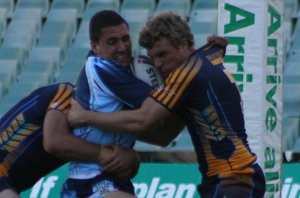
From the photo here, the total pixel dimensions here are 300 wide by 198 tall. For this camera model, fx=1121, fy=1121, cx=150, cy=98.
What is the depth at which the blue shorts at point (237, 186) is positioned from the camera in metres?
4.99

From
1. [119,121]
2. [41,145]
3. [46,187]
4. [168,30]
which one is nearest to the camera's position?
[168,30]

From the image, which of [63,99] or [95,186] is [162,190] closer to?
[63,99]

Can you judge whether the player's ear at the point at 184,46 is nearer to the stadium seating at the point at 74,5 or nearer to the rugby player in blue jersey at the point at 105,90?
the rugby player in blue jersey at the point at 105,90

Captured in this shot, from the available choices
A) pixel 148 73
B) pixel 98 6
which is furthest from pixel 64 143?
pixel 98 6

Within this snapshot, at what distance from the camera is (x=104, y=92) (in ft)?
16.8

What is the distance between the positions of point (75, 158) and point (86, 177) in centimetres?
10

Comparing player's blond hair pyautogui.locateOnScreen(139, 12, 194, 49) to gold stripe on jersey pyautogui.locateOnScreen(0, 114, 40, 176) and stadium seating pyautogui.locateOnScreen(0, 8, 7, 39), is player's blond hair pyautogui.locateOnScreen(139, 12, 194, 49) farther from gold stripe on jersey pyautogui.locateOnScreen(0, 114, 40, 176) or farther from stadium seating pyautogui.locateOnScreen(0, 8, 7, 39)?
stadium seating pyautogui.locateOnScreen(0, 8, 7, 39)

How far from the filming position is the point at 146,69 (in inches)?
206

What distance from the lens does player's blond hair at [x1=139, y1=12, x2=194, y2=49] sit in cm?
492

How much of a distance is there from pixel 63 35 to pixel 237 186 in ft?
27.1

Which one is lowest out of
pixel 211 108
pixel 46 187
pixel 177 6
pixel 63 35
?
pixel 46 187

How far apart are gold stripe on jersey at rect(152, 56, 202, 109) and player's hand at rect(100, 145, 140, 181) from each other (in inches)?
15.8

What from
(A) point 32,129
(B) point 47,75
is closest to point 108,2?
(B) point 47,75

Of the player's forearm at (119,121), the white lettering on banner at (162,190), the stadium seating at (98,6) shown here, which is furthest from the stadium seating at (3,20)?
the player's forearm at (119,121)
